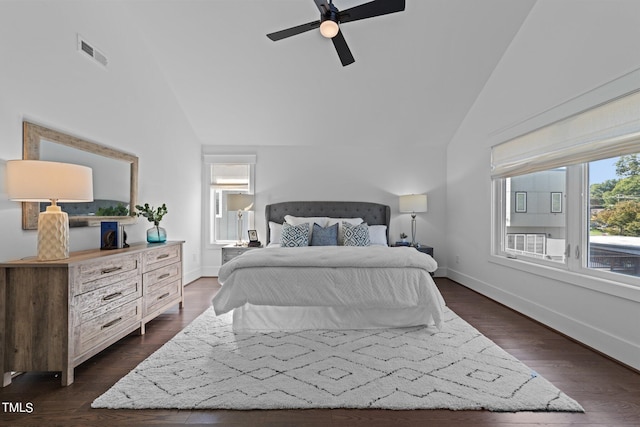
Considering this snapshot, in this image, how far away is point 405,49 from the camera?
418 cm

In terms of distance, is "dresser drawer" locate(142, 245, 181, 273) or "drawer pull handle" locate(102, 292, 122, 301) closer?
"drawer pull handle" locate(102, 292, 122, 301)

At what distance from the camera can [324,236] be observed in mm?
4891

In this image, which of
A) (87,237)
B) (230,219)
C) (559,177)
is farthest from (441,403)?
(230,219)

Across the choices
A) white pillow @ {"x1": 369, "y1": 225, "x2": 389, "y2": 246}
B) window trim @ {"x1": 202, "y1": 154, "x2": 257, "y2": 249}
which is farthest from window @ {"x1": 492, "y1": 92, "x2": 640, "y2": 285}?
window trim @ {"x1": 202, "y1": 154, "x2": 257, "y2": 249}

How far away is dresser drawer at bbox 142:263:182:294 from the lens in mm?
3174

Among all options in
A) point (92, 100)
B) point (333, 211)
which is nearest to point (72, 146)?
point (92, 100)

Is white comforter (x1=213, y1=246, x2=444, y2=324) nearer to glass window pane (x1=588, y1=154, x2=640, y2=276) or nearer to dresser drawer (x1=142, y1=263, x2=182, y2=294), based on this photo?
dresser drawer (x1=142, y1=263, x2=182, y2=294)

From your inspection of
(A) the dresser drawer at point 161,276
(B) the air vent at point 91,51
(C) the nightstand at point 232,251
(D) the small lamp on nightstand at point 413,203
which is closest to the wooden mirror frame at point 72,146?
(A) the dresser drawer at point 161,276

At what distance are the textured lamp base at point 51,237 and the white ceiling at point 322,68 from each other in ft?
8.49

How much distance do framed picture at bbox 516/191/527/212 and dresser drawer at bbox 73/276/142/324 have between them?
416cm

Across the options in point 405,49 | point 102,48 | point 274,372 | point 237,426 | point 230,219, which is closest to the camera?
point 237,426

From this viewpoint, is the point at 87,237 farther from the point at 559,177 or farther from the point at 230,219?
the point at 559,177

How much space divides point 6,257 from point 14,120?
3.06 feet

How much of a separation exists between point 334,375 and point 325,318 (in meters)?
0.97
